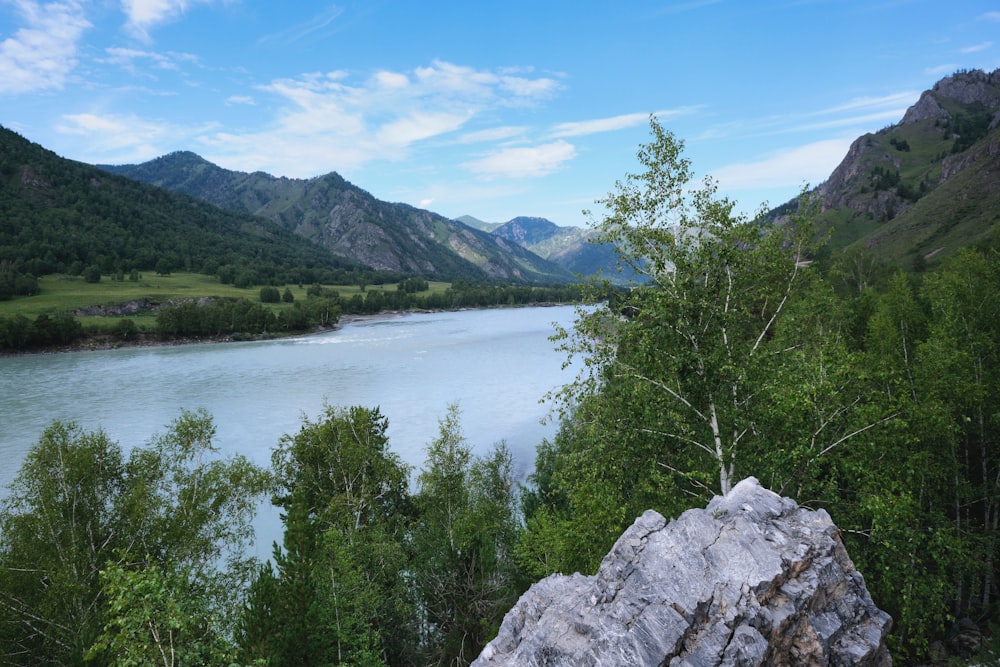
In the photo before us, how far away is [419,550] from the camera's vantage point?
2619cm

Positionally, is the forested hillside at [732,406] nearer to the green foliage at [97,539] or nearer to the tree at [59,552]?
the green foliage at [97,539]

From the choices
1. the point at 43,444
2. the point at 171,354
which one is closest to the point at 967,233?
the point at 43,444

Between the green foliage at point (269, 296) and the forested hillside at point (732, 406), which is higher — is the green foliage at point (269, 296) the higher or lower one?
the higher one

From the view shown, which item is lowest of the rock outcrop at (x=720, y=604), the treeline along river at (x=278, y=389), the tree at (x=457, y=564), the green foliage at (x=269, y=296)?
the tree at (x=457, y=564)

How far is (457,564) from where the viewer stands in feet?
83.6

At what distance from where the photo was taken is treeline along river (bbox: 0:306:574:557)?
4728cm

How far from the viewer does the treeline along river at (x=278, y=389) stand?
155 ft

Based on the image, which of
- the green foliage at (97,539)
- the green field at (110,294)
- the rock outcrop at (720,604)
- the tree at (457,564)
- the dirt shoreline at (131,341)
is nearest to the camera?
the rock outcrop at (720,604)

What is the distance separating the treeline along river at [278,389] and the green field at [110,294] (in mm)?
25737

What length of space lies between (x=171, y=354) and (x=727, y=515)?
114 meters

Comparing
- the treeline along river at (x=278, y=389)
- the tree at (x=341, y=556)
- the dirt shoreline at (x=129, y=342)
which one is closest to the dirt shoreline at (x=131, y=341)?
the dirt shoreline at (x=129, y=342)

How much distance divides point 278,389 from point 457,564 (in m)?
49.6

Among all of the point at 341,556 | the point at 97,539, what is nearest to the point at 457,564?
the point at 341,556

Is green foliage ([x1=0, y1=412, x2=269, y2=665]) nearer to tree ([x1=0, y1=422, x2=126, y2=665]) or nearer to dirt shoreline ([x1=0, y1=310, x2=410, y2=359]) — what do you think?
tree ([x1=0, y1=422, x2=126, y2=665])
